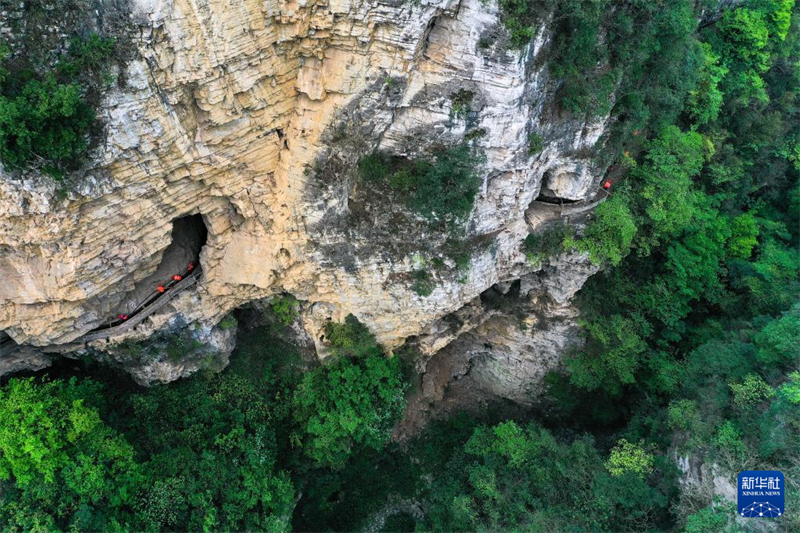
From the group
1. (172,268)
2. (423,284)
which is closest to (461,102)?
(423,284)

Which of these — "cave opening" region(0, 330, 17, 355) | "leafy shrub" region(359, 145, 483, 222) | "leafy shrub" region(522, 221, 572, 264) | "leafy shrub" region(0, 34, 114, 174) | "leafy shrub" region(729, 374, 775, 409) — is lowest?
"leafy shrub" region(729, 374, 775, 409)

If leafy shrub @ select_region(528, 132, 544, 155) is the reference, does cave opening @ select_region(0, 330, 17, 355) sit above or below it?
below

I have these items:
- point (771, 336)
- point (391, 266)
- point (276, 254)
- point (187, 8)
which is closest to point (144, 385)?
point (276, 254)

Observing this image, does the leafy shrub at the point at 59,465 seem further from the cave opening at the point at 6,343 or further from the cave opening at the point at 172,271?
the cave opening at the point at 172,271

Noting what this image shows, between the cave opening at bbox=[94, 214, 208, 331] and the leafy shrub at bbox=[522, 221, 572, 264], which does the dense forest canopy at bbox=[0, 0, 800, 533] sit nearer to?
the leafy shrub at bbox=[522, 221, 572, 264]

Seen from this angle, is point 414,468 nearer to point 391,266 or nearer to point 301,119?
point 391,266

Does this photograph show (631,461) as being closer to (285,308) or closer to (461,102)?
(461,102)

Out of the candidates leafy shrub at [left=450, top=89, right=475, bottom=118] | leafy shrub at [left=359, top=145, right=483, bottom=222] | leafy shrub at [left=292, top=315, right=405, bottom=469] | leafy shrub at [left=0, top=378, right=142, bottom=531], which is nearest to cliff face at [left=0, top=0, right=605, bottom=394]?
leafy shrub at [left=450, top=89, right=475, bottom=118]
